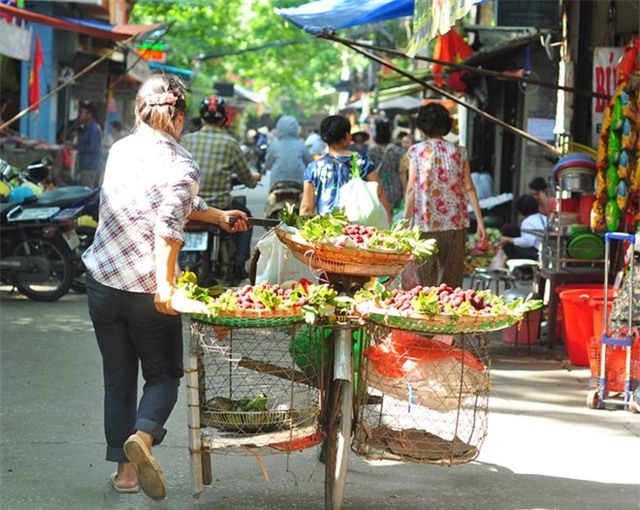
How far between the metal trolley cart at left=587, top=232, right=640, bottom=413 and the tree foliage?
24368 mm

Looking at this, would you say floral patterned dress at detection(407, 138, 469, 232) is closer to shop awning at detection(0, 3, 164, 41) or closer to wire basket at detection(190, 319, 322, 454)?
wire basket at detection(190, 319, 322, 454)

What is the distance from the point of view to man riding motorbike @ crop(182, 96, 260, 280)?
35.3 ft

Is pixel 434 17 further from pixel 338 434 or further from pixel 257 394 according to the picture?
pixel 338 434

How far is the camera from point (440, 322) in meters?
4.94

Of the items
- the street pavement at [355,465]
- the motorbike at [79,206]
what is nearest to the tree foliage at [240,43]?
the motorbike at [79,206]

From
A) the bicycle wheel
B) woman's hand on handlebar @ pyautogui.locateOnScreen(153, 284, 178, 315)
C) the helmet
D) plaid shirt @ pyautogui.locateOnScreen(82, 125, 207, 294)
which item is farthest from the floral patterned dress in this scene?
woman's hand on handlebar @ pyautogui.locateOnScreen(153, 284, 178, 315)

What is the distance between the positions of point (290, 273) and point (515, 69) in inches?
483

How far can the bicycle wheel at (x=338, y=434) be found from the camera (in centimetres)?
510

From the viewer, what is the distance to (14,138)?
1730 centimetres

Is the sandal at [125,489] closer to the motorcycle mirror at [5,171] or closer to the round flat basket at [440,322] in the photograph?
the round flat basket at [440,322]

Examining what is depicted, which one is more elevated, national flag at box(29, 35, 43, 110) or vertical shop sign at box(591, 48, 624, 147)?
national flag at box(29, 35, 43, 110)

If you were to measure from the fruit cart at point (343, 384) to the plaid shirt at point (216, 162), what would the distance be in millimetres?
5363

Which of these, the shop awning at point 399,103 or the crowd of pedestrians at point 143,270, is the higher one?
the shop awning at point 399,103

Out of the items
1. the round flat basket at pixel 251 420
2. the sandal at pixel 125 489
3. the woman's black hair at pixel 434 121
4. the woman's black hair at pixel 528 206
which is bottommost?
the sandal at pixel 125 489
